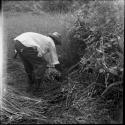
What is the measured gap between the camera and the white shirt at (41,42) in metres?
3.54

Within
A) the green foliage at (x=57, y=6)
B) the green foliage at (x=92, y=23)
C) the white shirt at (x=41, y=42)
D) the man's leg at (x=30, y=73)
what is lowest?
the man's leg at (x=30, y=73)

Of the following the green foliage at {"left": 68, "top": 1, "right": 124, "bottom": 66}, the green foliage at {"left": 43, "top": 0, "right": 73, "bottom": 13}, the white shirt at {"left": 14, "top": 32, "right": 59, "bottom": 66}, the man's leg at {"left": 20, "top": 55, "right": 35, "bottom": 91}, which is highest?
the green foliage at {"left": 43, "top": 0, "right": 73, "bottom": 13}

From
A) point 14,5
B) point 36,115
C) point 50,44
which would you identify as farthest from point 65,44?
point 36,115

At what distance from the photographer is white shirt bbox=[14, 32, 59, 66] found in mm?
3543

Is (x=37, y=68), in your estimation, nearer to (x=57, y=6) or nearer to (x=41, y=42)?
(x=41, y=42)

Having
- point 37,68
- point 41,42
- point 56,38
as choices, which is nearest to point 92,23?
point 56,38

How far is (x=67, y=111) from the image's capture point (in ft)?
10.3

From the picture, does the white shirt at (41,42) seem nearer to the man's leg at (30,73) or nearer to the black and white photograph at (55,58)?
the black and white photograph at (55,58)

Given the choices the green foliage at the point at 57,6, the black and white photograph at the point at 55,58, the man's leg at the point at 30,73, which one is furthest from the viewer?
the green foliage at the point at 57,6

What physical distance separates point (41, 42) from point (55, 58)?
241mm

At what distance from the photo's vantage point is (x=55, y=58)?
351 cm

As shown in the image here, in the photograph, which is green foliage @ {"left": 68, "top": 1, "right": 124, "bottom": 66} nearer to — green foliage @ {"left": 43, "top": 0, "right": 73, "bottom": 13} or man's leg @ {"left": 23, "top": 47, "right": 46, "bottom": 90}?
green foliage @ {"left": 43, "top": 0, "right": 73, "bottom": 13}

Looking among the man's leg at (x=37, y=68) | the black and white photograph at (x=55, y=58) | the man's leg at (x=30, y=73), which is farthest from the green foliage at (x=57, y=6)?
the man's leg at (x=30, y=73)

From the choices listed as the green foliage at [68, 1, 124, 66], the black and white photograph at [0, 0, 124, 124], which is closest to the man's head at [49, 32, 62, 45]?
the black and white photograph at [0, 0, 124, 124]
